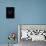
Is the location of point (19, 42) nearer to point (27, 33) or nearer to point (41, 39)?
point (27, 33)

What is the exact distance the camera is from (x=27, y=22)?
416cm

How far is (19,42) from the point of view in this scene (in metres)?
4.02

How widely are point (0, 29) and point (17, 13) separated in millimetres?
718

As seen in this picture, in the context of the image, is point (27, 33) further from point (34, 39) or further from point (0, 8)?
point (0, 8)

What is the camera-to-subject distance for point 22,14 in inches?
164

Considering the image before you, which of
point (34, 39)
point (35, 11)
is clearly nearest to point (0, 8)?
point (35, 11)

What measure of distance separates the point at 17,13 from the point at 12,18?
0.22 m

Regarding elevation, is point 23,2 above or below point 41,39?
above

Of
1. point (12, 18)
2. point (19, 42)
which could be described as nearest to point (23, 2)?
point (12, 18)

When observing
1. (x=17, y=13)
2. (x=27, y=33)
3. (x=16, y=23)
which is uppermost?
(x=17, y=13)

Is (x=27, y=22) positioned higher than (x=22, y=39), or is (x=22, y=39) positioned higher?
(x=27, y=22)

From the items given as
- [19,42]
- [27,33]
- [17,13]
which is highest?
[17,13]

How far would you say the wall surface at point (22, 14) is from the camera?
13.5 ft

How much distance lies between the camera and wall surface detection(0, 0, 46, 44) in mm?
4129
